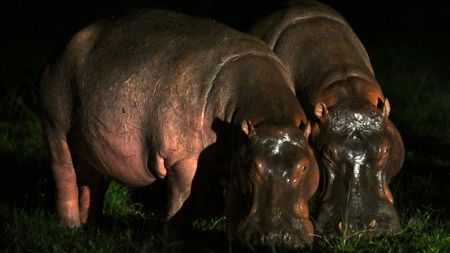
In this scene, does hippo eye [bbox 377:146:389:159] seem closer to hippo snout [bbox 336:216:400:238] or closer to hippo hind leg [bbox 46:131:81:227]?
hippo snout [bbox 336:216:400:238]

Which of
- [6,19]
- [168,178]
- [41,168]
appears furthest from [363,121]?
[6,19]

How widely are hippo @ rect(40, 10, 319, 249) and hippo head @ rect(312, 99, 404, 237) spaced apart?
1.18 feet

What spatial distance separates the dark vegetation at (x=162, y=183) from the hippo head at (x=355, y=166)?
113 millimetres

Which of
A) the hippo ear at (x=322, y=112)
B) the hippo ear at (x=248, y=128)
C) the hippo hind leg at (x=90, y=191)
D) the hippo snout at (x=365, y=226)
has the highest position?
the hippo ear at (x=248, y=128)

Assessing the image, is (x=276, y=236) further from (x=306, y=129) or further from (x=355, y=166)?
(x=355, y=166)

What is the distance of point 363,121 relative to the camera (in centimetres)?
595

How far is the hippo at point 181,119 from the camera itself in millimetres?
5453

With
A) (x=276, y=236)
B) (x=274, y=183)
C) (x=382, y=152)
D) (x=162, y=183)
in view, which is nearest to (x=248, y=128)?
(x=274, y=183)

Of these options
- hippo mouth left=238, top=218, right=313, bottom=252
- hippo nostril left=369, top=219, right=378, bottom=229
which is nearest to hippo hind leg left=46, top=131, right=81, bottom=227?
hippo mouth left=238, top=218, right=313, bottom=252

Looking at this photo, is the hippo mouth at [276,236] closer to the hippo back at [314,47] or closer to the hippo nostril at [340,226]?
the hippo nostril at [340,226]

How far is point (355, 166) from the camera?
5934mm

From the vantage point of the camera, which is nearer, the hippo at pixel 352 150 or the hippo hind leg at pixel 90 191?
the hippo at pixel 352 150

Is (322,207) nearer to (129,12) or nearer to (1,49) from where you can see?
(129,12)

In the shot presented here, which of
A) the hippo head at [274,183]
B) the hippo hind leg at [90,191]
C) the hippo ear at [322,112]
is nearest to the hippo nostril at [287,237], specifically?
the hippo head at [274,183]
